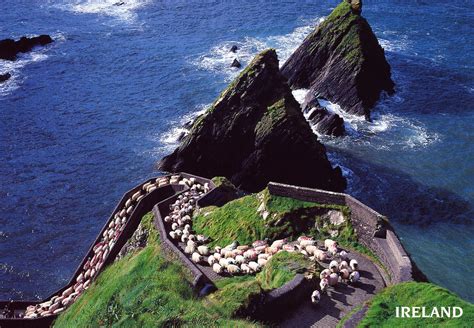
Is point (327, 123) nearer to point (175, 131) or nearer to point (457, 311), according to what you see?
point (175, 131)

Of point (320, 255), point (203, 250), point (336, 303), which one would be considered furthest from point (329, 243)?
point (203, 250)

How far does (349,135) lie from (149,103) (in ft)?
83.1

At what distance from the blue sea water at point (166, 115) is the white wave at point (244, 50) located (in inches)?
14.7

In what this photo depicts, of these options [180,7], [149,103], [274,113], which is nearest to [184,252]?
[274,113]

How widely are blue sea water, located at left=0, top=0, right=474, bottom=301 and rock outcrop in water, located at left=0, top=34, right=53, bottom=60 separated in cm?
176

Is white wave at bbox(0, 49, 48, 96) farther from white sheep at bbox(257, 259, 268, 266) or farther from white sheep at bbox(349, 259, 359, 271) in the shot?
white sheep at bbox(349, 259, 359, 271)

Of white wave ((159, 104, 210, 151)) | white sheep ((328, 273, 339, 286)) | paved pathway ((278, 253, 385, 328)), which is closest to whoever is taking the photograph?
paved pathway ((278, 253, 385, 328))

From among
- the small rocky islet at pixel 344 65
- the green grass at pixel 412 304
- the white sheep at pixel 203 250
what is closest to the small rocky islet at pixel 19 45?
the small rocky islet at pixel 344 65

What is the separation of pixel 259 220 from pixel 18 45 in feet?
219

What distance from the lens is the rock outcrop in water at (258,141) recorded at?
47.2 meters

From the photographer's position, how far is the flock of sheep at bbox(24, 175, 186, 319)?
34094 millimetres

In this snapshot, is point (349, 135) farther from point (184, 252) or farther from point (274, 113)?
point (184, 252)

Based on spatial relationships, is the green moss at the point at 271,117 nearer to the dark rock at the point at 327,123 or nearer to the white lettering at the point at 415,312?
the dark rock at the point at 327,123

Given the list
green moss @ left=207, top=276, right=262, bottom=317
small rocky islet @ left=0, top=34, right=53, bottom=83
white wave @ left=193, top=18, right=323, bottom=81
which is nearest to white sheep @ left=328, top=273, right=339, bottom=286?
green moss @ left=207, top=276, right=262, bottom=317
